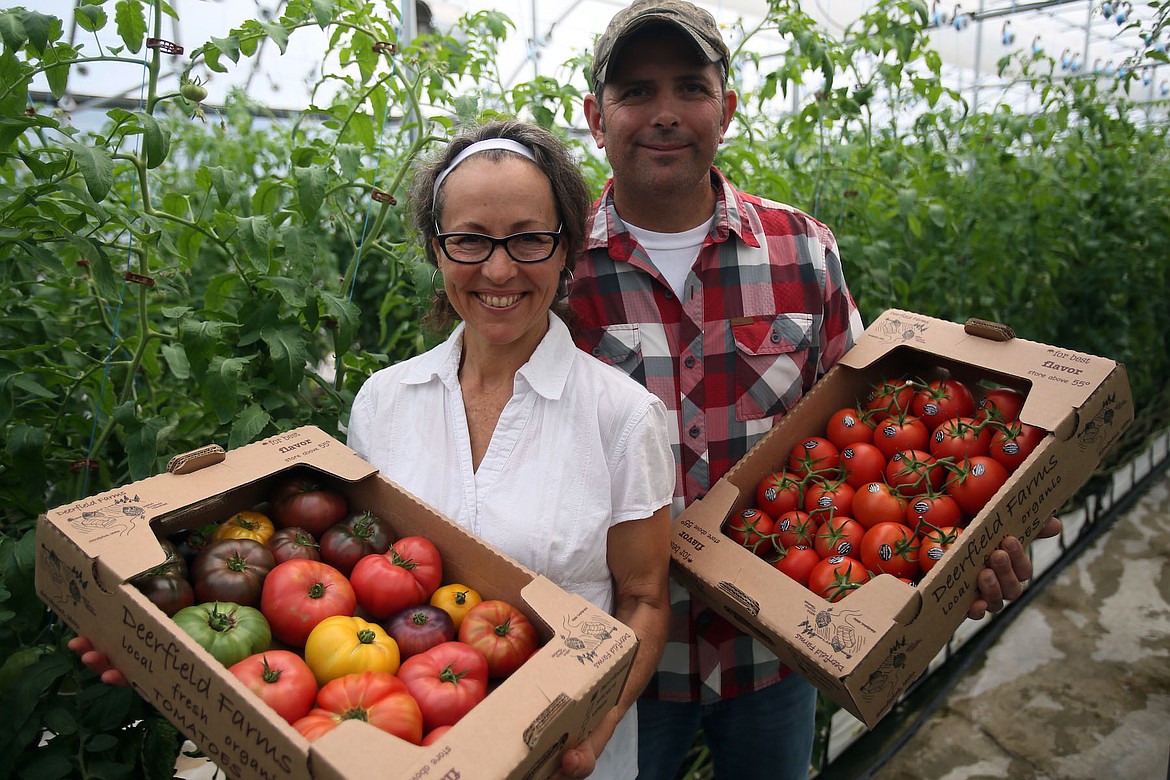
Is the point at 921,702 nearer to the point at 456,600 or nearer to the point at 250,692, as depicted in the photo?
the point at 456,600

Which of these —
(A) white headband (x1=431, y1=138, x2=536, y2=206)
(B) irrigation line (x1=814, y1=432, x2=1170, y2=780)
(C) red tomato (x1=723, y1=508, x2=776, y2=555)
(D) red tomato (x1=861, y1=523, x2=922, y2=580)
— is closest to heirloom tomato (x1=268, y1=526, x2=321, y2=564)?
(A) white headband (x1=431, y1=138, x2=536, y2=206)

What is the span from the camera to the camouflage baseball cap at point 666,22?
58.8 inches

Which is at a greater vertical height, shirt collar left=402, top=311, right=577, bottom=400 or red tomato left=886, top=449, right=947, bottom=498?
shirt collar left=402, top=311, right=577, bottom=400

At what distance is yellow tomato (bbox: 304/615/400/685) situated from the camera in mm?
1096

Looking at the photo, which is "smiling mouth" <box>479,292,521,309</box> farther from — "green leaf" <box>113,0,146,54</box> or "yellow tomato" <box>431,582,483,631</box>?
"green leaf" <box>113,0,146,54</box>

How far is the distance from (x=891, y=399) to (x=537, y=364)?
0.78 m

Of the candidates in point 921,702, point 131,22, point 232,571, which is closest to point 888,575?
point 232,571

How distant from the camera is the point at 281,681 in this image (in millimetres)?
1031

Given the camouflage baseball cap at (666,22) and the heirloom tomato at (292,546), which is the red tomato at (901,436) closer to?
the camouflage baseball cap at (666,22)

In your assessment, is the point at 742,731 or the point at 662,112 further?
the point at 742,731

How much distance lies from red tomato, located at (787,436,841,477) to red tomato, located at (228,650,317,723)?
39.7 inches

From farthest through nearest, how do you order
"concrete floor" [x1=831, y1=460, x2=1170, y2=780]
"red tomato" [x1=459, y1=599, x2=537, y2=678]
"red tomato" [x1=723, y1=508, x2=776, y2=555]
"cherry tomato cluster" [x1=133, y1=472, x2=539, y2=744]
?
"concrete floor" [x1=831, y1=460, x2=1170, y2=780] < "red tomato" [x1=723, y1=508, x2=776, y2=555] < "red tomato" [x1=459, y1=599, x2=537, y2=678] < "cherry tomato cluster" [x1=133, y1=472, x2=539, y2=744]

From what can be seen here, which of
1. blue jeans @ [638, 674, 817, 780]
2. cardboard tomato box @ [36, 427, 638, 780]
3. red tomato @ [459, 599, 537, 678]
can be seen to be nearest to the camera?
Result: cardboard tomato box @ [36, 427, 638, 780]

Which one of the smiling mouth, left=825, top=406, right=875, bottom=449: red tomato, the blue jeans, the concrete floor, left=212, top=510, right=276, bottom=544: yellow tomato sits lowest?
the concrete floor
